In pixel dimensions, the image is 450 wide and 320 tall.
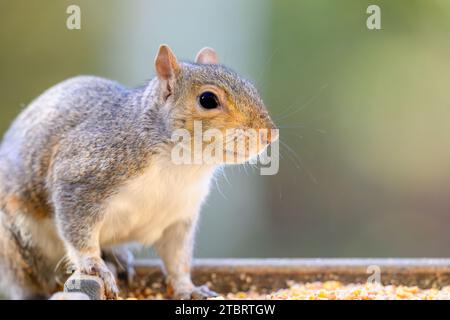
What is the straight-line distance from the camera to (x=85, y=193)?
8.79 feet

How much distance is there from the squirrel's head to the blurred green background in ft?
4.98

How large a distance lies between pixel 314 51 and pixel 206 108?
2.40 metres

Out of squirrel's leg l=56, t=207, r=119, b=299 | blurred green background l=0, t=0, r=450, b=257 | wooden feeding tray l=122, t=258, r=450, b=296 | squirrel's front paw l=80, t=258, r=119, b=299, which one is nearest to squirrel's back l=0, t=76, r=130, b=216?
squirrel's leg l=56, t=207, r=119, b=299

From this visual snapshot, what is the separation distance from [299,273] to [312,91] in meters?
1.82

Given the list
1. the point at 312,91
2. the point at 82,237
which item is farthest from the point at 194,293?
the point at 312,91

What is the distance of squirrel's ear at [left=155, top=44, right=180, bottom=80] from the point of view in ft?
8.67

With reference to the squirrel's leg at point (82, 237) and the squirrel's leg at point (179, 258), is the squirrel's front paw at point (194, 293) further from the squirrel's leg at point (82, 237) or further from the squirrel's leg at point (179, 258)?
the squirrel's leg at point (82, 237)

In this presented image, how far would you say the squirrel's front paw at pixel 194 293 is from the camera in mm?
2926

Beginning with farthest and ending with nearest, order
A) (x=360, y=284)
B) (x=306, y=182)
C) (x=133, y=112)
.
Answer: (x=306, y=182)
(x=360, y=284)
(x=133, y=112)

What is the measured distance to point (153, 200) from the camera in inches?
106

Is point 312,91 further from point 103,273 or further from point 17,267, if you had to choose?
point 103,273

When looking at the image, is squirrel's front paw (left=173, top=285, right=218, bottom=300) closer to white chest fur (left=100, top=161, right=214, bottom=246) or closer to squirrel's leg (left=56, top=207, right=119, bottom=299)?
white chest fur (left=100, top=161, right=214, bottom=246)
